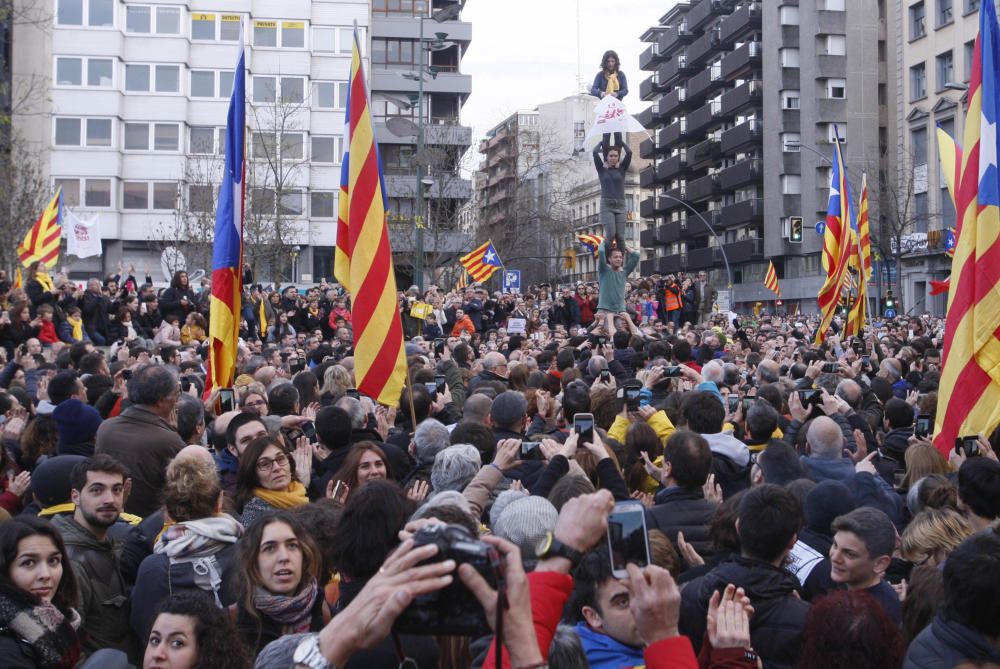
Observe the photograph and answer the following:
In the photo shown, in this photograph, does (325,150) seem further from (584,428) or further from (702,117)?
(584,428)

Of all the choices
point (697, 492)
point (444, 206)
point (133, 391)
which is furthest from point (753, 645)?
point (444, 206)

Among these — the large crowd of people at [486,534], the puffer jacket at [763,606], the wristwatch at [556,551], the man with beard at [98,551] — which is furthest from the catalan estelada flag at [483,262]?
the wristwatch at [556,551]

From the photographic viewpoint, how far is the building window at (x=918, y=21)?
168 ft

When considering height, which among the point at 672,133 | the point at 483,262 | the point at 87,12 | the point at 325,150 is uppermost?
the point at 672,133

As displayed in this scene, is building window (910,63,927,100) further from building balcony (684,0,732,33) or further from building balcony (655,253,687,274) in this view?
building balcony (655,253,687,274)

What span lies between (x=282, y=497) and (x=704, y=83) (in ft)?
250

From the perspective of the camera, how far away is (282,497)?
17.8ft

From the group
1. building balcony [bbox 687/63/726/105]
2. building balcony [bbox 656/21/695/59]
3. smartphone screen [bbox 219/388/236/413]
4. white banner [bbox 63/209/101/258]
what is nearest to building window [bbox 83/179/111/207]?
white banner [bbox 63/209/101/258]

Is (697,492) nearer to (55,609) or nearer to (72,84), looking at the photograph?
(55,609)

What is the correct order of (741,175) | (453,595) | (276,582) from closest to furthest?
(453,595), (276,582), (741,175)

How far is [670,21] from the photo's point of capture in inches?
3413

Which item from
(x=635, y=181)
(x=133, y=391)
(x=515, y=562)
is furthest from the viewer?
(x=635, y=181)

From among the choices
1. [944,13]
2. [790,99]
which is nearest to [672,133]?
[790,99]

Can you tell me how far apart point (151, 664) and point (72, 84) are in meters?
53.7
